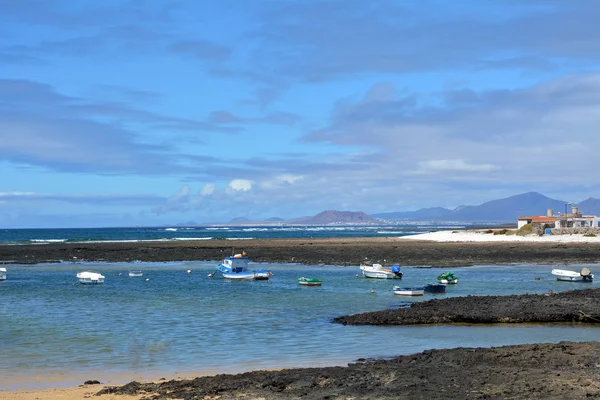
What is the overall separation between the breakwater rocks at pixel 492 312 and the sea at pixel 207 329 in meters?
0.86

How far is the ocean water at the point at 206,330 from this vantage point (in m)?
20.8

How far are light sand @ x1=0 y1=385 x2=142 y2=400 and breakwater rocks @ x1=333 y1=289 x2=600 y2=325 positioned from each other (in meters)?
12.9

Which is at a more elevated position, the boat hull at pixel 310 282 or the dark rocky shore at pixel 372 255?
the dark rocky shore at pixel 372 255

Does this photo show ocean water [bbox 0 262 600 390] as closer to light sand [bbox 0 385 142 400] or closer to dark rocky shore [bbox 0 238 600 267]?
light sand [bbox 0 385 142 400]

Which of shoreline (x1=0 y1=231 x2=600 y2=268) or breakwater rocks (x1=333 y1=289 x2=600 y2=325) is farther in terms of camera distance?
shoreline (x1=0 y1=231 x2=600 y2=268)

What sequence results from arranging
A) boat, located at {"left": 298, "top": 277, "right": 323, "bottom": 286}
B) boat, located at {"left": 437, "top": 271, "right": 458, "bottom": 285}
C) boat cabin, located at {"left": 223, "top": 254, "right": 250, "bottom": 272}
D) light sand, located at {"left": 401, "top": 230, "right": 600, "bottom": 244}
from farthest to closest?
light sand, located at {"left": 401, "top": 230, "right": 600, "bottom": 244} → boat cabin, located at {"left": 223, "top": 254, "right": 250, "bottom": 272} → boat, located at {"left": 298, "top": 277, "right": 323, "bottom": 286} → boat, located at {"left": 437, "top": 271, "right": 458, "bottom": 285}

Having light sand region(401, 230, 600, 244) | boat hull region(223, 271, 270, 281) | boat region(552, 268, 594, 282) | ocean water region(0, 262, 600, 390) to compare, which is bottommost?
ocean water region(0, 262, 600, 390)

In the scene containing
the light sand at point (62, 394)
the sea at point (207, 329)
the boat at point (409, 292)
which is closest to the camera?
the light sand at point (62, 394)

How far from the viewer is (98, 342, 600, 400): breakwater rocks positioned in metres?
15.1

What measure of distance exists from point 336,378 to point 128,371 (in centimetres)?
661

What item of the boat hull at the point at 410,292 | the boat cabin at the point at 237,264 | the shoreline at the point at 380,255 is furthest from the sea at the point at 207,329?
the shoreline at the point at 380,255

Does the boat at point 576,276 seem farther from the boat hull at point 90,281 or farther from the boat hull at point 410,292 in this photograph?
the boat hull at point 90,281

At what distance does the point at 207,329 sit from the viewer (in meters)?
27.8

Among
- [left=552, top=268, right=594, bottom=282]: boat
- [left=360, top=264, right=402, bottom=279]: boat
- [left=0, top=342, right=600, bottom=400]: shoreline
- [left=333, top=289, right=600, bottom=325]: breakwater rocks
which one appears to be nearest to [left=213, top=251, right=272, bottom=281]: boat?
[left=360, top=264, right=402, bottom=279]: boat
